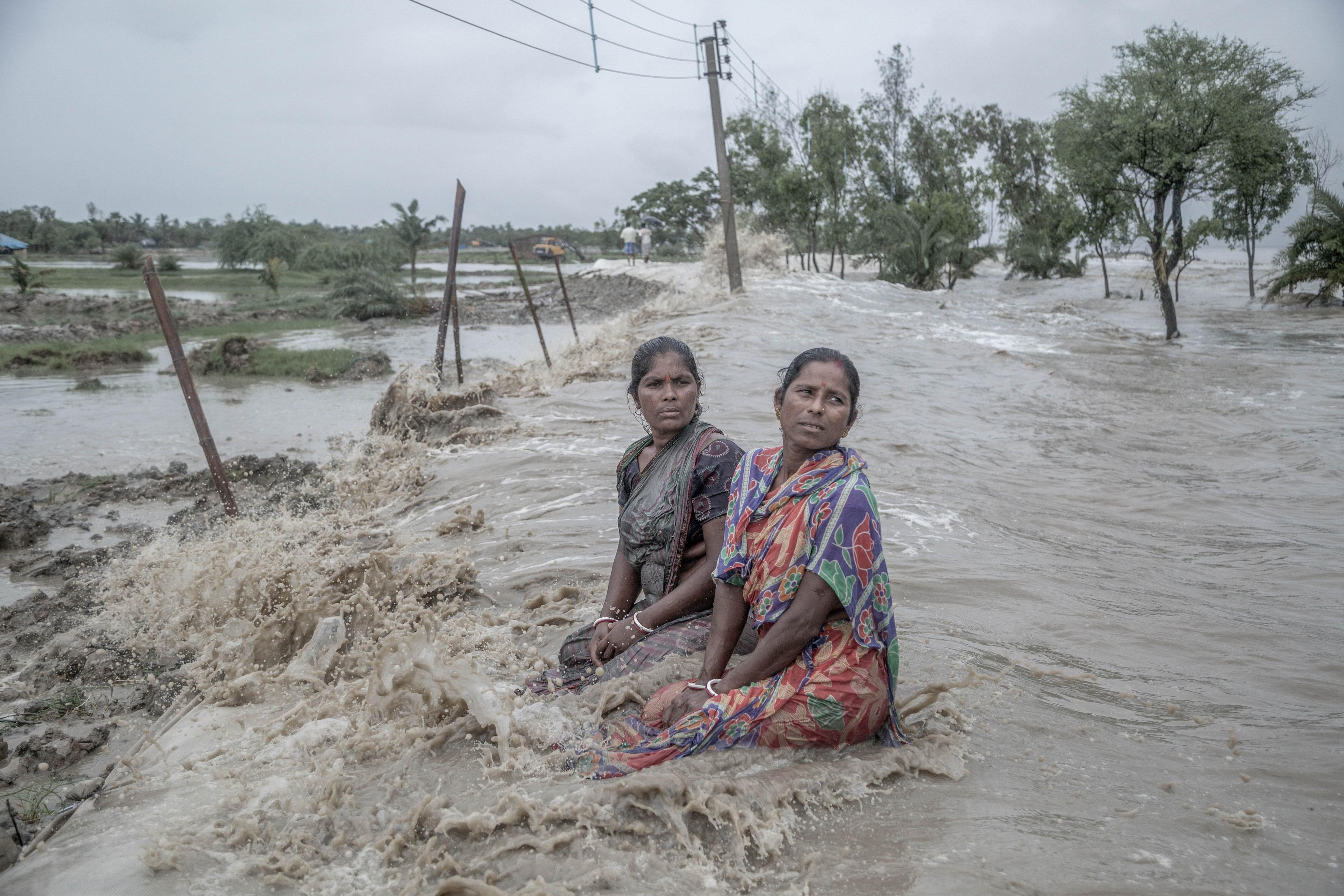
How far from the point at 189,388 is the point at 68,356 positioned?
14.6 meters

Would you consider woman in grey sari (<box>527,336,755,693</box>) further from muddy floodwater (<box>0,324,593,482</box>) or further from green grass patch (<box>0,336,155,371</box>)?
green grass patch (<box>0,336,155,371</box>)

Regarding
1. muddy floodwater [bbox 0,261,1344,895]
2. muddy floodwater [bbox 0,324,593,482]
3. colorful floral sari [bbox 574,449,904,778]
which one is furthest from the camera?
muddy floodwater [bbox 0,324,593,482]

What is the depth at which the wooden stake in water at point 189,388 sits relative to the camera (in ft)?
17.6

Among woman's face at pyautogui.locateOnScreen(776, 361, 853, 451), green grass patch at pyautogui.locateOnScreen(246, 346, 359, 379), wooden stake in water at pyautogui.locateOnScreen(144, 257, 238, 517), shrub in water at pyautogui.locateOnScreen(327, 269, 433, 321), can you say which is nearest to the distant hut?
shrub in water at pyautogui.locateOnScreen(327, 269, 433, 321)

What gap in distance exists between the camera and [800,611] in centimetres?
227

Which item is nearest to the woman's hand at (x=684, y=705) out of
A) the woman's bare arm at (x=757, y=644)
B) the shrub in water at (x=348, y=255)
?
the woman's bare arm at (x=757, y=644)

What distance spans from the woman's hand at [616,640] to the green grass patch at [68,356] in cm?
1751

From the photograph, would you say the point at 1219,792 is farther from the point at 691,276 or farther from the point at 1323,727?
the point at 691,276

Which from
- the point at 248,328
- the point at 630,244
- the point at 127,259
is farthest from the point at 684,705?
the point at 127,259

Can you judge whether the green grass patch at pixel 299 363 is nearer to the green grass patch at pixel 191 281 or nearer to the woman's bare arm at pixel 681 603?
the woman's bare arm at pixel 681 603

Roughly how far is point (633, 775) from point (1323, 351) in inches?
681

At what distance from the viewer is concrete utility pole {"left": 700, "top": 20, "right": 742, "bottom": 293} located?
18141 mm

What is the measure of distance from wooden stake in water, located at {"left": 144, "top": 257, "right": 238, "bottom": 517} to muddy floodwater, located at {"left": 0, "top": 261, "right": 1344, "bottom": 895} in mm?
295

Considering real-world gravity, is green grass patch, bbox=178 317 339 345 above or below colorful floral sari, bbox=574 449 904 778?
above
